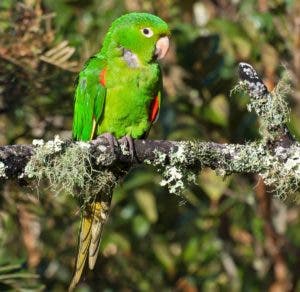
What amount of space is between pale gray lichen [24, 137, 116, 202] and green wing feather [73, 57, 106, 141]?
82 centimetres

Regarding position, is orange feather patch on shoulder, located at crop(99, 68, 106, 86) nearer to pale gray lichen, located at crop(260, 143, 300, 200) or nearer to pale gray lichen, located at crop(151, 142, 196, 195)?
pale gray lichen, located at crop(151, 142, 196, 195)

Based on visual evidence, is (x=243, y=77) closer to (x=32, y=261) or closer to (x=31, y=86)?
(x=31, y=86)

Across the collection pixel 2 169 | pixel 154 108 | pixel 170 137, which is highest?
pixel 2 169

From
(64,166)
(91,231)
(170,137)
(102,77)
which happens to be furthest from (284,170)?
(170,137)

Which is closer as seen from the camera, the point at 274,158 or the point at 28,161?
the point at 28,161

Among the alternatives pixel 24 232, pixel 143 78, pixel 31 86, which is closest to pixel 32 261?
pixel 24 232

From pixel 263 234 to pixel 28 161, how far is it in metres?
1.96

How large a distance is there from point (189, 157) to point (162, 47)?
3.25ft

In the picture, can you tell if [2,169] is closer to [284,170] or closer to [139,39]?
[284,170]

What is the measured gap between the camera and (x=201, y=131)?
3.86m

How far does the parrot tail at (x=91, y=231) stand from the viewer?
312cm

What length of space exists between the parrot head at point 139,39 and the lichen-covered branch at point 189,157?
34.6 inches

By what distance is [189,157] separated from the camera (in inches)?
96.7

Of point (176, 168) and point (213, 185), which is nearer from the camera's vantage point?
point (176, 168)
